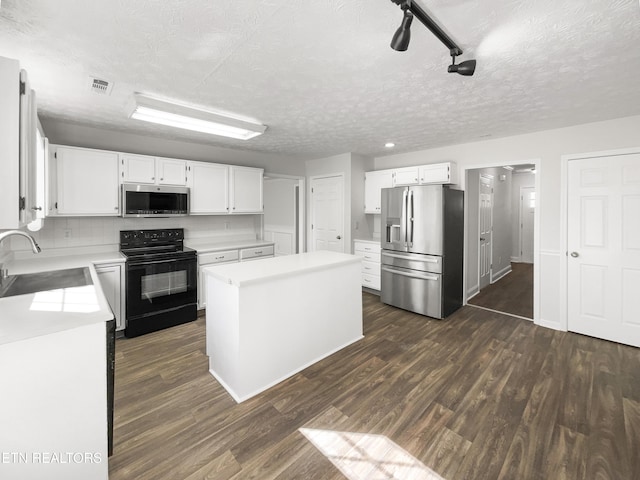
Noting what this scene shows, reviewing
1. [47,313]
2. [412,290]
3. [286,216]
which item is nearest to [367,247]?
[412,290]

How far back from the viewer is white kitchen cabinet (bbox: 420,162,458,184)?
414 centimetres

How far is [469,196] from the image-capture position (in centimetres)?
449

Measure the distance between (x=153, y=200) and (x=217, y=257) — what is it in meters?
1.07

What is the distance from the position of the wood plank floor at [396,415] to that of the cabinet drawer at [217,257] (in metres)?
1.12

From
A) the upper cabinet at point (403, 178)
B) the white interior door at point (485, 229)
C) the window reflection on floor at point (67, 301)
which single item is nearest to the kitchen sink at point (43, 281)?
the window reflection on floor at point (67, 301)

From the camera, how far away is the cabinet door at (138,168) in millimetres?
3432

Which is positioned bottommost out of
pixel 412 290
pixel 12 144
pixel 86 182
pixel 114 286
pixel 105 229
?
pixel 412 290

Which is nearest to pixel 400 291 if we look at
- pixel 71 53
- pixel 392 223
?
pixel 392 223

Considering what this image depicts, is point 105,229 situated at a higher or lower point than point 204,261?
higher

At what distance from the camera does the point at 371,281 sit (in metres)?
4.84

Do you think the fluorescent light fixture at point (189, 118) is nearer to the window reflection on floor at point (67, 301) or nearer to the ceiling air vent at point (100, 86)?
the ceiling air vent at point (100, 86)

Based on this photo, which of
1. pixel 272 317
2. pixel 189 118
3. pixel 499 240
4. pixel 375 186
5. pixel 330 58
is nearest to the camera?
pixel 330 58

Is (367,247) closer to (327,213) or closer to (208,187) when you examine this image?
(327,213)

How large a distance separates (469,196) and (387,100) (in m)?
2.64
